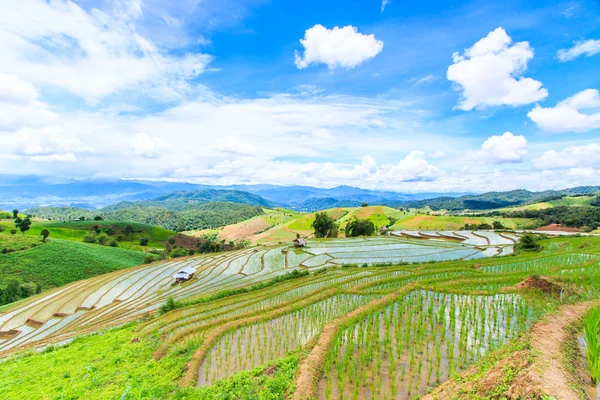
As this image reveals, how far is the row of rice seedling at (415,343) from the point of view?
7.75 m

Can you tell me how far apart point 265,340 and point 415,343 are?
23.7 ft

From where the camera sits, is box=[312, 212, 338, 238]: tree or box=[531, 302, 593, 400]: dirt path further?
box=[312, 212, 338, 238]: tree

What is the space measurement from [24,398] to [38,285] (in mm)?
57469

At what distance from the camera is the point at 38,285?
1945 inches

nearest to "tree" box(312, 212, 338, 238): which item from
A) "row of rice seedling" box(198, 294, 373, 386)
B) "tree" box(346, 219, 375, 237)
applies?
"tree" box(346, 219, 375, 237)

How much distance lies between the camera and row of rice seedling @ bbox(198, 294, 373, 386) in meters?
10.7

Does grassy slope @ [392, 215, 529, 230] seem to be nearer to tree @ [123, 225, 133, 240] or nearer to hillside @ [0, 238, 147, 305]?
hillside @ [0, 238, 147, 305]

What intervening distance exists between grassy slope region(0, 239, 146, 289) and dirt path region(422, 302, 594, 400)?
230ft

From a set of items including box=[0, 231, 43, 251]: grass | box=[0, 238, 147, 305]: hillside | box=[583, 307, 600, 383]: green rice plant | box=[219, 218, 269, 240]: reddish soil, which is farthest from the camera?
box=[219, 218, 269, 240]: reddish soil

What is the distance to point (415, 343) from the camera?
966 centimetres

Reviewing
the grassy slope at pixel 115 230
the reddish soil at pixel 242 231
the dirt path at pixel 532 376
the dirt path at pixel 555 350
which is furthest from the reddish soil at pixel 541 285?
the reddish soil at pixel 242 231

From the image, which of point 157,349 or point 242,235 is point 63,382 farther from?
point 242,235

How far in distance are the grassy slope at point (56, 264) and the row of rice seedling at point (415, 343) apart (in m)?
66.3

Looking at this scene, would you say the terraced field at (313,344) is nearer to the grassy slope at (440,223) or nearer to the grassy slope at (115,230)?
the grassy slope at (440,223)
